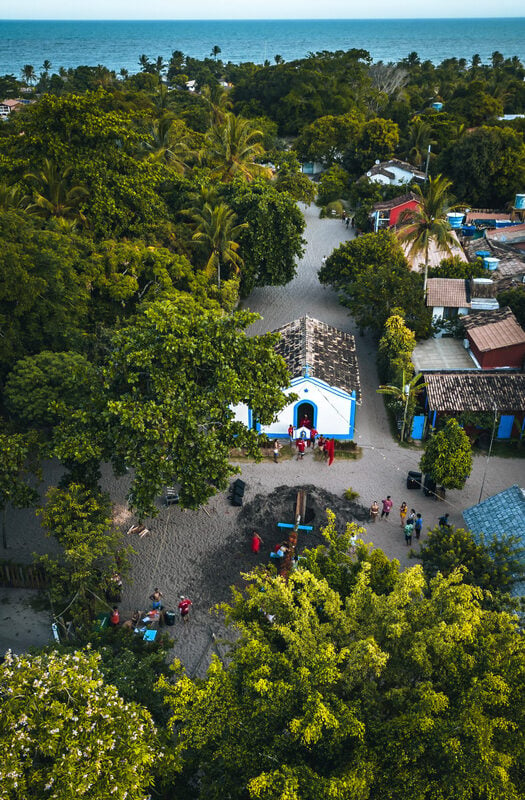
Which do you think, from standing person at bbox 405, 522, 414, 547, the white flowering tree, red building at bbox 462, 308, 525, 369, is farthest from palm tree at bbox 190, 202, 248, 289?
the white flowering tree

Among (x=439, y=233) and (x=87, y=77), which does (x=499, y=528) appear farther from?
(x=87, y=77)

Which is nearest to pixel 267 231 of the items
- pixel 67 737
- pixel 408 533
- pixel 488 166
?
pixel 408 533

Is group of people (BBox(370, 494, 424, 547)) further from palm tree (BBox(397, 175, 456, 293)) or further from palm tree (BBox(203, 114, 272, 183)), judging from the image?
palm tree (BBox(203, 114, 272, 183))

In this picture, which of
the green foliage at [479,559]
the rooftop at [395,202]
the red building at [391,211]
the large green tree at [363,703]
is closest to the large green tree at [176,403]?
the large green tree at [363,703]

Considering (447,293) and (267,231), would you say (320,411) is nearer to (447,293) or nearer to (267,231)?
(447,293)

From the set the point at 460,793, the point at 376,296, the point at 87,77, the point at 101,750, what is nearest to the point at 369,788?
the point at 460,793

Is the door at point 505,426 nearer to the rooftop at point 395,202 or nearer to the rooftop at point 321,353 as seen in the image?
the rooftop at point 321,353
